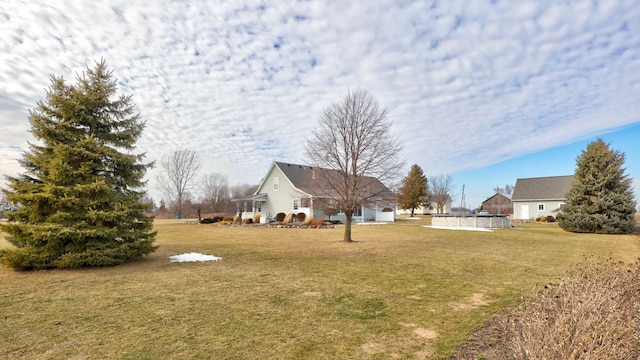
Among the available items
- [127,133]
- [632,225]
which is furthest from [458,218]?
[127,133]

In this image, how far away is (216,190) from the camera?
171ft

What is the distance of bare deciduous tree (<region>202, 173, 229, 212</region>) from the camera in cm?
5025

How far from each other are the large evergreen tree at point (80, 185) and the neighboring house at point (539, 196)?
40303mm

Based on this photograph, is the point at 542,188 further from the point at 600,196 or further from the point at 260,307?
the point at 260,307

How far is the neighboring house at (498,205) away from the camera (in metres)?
48.7

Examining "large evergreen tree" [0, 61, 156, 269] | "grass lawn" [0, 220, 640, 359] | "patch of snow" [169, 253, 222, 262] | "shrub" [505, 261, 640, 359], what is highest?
"large evergreen tree" [0, 61, 156, 269]

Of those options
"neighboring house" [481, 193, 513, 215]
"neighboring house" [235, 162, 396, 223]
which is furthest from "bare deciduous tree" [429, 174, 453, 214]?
"neighboring house" [235, 162, 396, 223]

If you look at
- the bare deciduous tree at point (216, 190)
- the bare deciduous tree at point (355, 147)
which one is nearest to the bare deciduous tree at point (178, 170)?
the bare deciduous tree at point (216, 190)

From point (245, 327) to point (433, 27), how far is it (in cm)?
1164

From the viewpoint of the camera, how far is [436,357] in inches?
142

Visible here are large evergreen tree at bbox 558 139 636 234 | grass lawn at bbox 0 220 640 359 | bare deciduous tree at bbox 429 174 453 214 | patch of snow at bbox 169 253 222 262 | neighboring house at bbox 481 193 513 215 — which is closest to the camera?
grass lawn at bbox 0 220 640 359

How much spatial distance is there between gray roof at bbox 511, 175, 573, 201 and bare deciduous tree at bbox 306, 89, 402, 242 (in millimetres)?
31215

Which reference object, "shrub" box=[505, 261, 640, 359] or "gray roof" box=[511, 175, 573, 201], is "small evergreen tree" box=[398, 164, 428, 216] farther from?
"shrub" box=[505, 261, 640, 359]

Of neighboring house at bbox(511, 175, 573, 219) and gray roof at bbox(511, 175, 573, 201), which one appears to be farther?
gray roof at bbox(511, 175, 573, 201)
